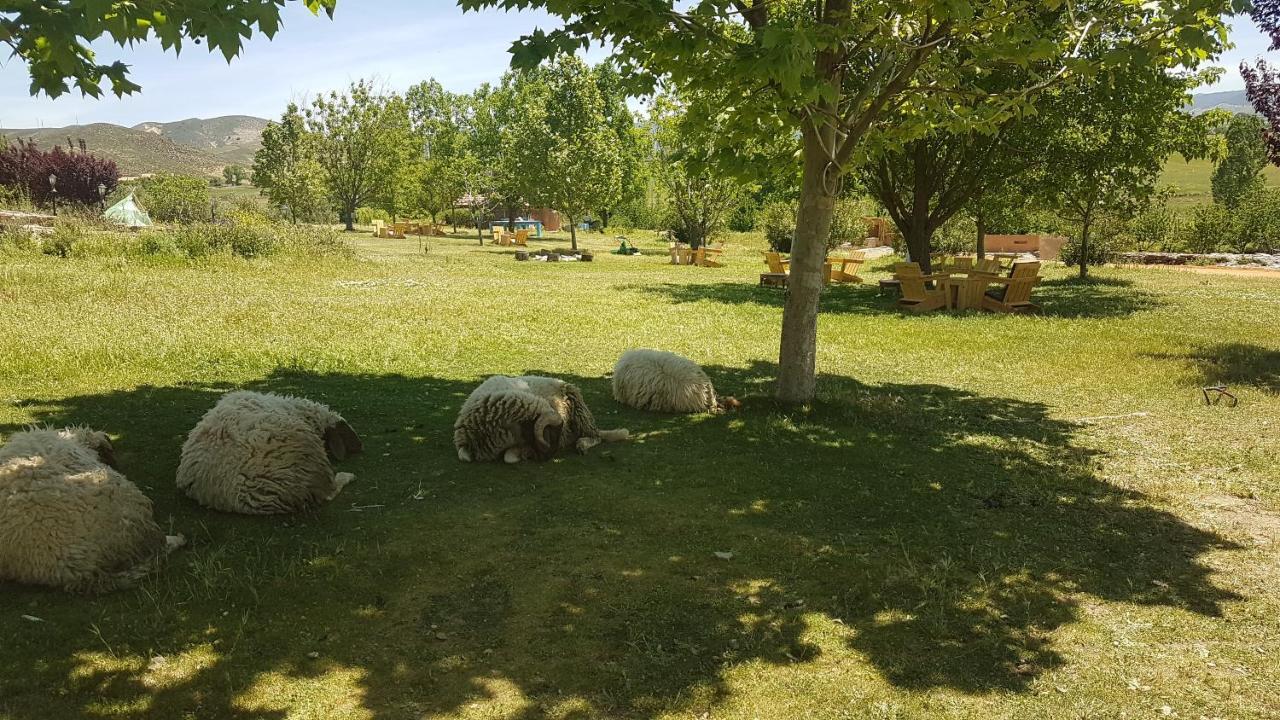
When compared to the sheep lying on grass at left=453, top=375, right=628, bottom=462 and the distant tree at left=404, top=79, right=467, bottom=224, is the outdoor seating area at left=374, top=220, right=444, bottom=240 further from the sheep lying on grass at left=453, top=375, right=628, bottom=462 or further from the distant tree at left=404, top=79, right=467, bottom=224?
the sheep lying on grass at left=453, top=375, right=628, bottom=462

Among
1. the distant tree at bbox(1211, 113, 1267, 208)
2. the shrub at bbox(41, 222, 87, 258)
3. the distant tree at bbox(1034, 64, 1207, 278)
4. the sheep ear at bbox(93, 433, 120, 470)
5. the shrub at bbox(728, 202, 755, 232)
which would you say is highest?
the distant tree at bbox(1211, 113, 1267, 208)

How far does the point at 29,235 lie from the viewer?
2136 cm

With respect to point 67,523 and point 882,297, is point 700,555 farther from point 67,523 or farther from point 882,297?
point 882,297

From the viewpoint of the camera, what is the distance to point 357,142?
5631 centimetres

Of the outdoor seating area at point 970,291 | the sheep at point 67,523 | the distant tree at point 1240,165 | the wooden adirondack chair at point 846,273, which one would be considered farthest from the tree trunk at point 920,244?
the distant tree at point 1240,165

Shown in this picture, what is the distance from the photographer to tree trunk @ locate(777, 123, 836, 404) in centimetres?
845

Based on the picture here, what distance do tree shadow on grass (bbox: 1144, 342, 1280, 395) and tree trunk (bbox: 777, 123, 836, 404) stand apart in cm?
591

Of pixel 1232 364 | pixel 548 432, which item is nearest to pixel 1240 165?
pixel 1232 364

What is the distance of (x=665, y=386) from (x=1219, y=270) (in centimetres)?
2874

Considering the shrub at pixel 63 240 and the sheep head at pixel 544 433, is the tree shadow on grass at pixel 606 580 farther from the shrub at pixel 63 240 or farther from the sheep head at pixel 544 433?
the shrub at pixel 63 240

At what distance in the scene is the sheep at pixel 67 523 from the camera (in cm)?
436

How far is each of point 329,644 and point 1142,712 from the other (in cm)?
398

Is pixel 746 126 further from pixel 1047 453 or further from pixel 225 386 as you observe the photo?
pixel 225 386

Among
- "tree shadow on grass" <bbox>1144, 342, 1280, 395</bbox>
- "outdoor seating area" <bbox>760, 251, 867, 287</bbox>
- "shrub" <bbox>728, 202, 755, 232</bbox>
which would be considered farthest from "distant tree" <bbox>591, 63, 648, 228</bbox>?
"tree shadow on grass" <bbox>1144, 342, 1280, 395</bbox>
